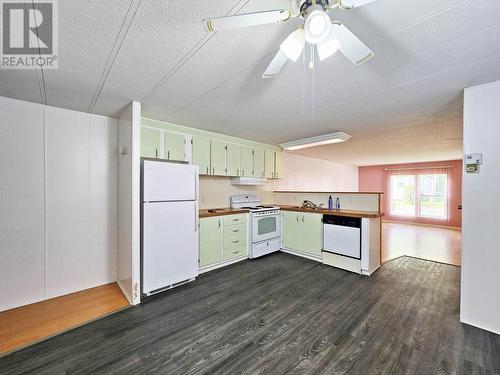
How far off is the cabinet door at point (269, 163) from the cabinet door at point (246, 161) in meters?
0.44

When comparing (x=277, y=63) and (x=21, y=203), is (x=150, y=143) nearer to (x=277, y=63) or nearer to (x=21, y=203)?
(x=21, y=203)

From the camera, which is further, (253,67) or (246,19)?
(253,67)

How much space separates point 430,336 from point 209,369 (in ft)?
6.43

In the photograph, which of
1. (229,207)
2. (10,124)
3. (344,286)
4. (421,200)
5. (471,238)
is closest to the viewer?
(471,238)

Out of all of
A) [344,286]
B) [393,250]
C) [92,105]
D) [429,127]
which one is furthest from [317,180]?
[92,105]

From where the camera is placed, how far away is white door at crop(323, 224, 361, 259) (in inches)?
128

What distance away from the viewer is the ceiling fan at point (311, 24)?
956 mm

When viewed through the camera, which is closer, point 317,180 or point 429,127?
point 429,127

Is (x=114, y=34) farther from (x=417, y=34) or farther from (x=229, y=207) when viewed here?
(x=229, y=207)

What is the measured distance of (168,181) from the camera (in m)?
2.77

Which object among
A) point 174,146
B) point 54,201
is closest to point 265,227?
point 174,146

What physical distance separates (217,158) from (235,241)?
1528 mm

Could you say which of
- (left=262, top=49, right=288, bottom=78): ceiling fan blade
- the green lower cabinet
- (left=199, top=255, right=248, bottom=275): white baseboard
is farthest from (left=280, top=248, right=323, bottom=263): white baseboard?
(left=262, top=49, right=288, bottom=78): ceiling fan blade

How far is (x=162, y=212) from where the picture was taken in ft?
8.91
